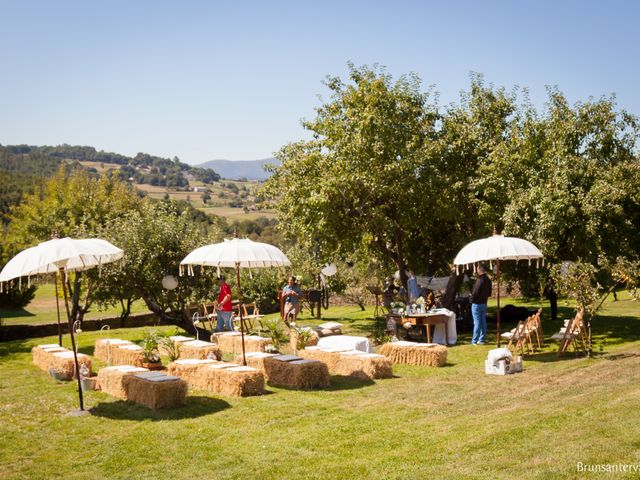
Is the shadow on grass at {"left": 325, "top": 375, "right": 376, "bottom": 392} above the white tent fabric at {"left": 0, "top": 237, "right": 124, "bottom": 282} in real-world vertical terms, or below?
below

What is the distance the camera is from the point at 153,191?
140 metres

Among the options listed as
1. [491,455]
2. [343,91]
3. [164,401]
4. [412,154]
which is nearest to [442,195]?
[412,154]

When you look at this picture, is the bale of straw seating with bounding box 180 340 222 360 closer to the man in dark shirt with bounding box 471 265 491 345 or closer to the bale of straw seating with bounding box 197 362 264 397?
the bale of straw seating with bounding box 197 362 264 397

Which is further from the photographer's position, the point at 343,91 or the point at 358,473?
the point at 343,91

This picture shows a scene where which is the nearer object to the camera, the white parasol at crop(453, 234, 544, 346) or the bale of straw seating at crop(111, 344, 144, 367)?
the bale of straw seating at crop(111, 344, 144, 367)

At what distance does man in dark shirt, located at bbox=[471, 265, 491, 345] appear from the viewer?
16781 millimetres

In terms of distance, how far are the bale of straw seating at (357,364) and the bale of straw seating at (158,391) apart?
368 cm

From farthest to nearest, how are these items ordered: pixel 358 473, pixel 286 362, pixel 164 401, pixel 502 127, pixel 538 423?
pixel 502 127 < pixel 286 362 < pixel 164 401 < pixel 538 423 < pixel 358 473

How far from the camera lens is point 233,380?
11570 mm

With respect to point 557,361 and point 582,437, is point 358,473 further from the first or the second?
point 557,361

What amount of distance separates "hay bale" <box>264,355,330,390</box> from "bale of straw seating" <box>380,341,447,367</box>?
2899mm

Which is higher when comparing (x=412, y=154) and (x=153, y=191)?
(x=153, y=191)

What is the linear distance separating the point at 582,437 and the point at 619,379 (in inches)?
157

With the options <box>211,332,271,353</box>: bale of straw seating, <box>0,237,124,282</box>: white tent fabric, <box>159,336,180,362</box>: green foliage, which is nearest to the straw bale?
<box>211,332,271,353</box>: bale of straw seating
